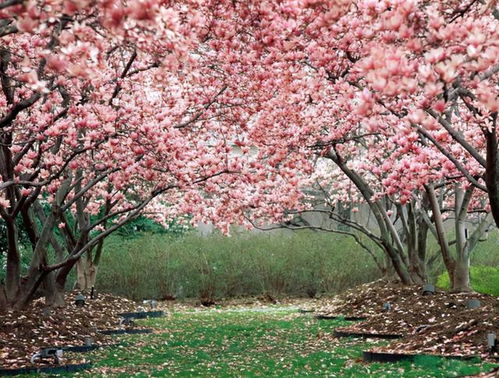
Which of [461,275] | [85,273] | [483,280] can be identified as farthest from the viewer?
[85,273]

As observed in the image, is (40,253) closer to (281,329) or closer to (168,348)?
(168,348)

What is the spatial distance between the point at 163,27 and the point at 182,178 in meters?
7.27

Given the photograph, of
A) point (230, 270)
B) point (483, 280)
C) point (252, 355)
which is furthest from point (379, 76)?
point (230, 270)

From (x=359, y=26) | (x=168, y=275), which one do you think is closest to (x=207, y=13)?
(x=359, y=26)

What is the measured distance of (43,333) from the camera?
11.1m

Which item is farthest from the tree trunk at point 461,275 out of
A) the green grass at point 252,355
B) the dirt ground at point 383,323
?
the green grass at point 252,355

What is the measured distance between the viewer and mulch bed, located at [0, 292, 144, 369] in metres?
9.54

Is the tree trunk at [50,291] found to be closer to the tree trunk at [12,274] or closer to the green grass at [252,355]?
the tree trunk at [12,274]

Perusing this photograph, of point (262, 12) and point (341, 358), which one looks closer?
point (262, 12)

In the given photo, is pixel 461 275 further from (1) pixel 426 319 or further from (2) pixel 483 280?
(2) pixel 483 280

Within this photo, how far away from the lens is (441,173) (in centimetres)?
1163

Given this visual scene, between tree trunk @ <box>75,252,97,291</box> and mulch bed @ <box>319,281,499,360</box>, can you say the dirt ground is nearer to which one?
mulch bed @ <box>319,281,499,360</box>

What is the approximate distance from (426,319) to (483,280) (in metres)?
7.81

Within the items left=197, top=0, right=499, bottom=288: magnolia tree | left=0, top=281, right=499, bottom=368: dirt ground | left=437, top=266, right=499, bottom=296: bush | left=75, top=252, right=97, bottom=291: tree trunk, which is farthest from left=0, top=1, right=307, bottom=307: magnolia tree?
left=437, top=266, right=499, bottom=296: bush
